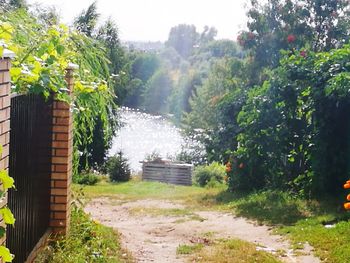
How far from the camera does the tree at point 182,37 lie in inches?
5285

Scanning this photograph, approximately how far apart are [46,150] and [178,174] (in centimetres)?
1820

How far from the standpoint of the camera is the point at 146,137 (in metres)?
49.7

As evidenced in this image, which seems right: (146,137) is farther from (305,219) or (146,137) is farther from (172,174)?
(305,219)

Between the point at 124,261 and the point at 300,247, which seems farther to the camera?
the point at 300,247

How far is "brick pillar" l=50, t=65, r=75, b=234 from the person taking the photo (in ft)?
17.5

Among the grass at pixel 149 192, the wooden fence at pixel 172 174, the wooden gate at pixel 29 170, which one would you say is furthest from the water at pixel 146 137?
the wooden gate at pixel 29 170

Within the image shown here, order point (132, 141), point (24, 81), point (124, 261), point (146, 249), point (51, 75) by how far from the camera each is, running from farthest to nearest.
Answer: point (132, 141) → point (146, 249) → point (124, 261) → point (51, 75) → point (24, 81)

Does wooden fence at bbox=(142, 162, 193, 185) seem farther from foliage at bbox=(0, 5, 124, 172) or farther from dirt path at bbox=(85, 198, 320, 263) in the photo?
foliage at bbox=(0, 5, 124, 172)

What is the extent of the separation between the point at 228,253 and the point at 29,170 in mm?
3261

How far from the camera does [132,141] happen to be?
151 feet

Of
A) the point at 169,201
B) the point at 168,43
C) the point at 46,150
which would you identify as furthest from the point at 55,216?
the point at 168,43

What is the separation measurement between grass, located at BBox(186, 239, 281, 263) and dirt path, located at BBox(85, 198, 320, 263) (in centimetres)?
21

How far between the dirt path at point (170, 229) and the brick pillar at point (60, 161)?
1.52 m

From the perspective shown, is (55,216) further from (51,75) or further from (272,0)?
(272,0)
